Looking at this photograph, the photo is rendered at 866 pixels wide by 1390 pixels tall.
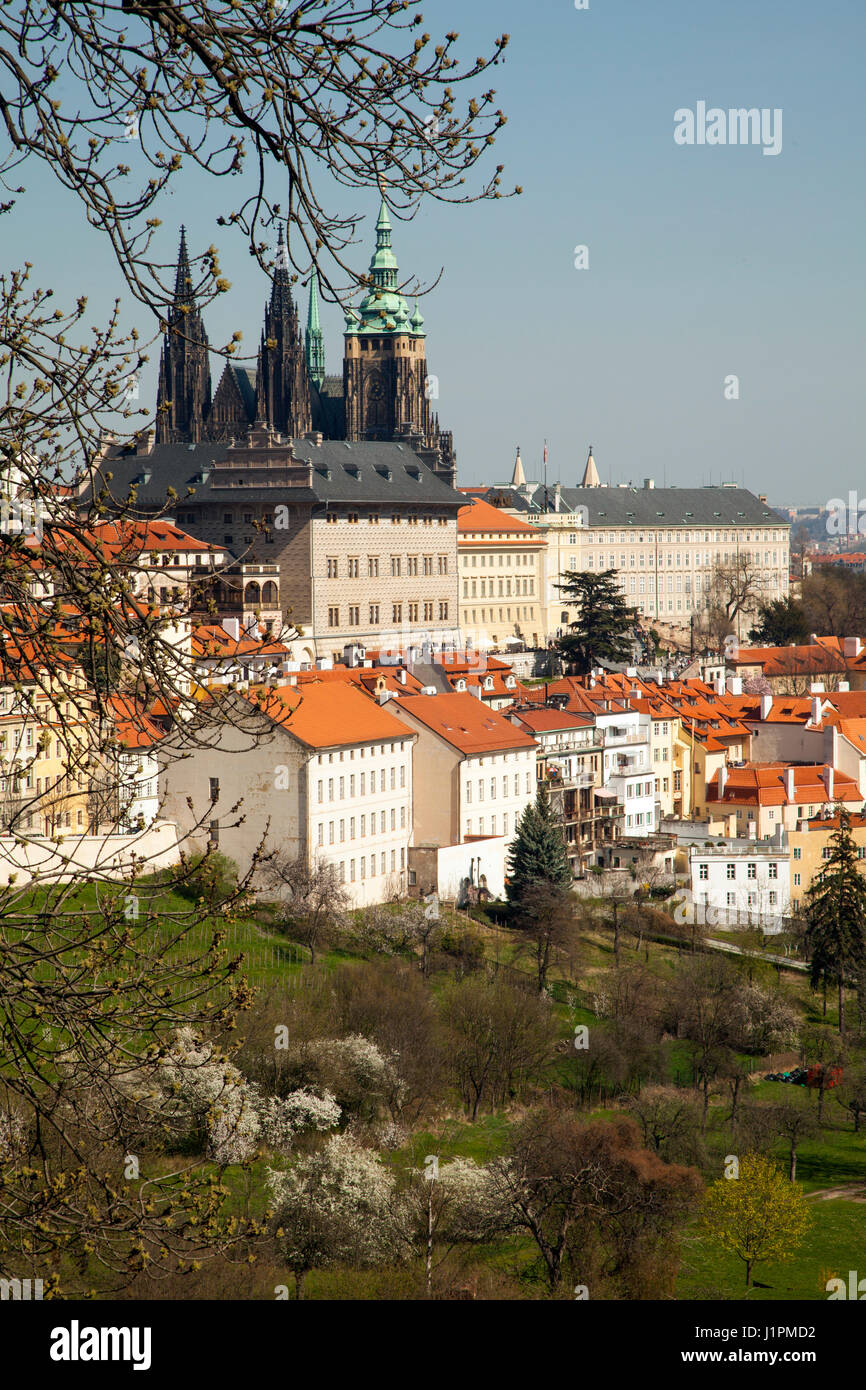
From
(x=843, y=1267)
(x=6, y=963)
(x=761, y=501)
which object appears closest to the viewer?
(x=6, y=963)

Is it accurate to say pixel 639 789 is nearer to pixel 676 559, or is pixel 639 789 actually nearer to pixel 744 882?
pixel 744 882

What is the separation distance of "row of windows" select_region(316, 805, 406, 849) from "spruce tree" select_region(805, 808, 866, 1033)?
10549mm

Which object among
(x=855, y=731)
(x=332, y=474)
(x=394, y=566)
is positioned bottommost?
(x=855, y=731)

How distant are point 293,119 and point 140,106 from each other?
0.54m

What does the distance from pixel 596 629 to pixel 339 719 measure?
30.4 m

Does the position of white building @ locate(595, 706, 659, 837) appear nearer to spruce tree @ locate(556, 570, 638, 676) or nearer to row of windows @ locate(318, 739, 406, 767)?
row of windows @ locate(318, 739, 406, 767)

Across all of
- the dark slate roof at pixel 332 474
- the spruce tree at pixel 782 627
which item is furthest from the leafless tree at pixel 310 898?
the spruce tree at pixel 782 627

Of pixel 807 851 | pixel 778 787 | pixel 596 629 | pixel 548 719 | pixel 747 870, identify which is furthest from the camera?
pixel 596 629

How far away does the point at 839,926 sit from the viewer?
1780 inches

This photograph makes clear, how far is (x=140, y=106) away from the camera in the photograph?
21.7ft

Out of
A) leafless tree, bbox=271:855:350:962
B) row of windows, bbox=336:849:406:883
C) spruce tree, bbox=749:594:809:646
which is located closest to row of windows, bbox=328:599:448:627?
spruce tree, bbox=749:594:809:646

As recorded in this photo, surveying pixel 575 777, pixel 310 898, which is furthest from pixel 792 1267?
pixel 575 777

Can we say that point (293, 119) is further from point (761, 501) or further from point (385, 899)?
point (761, 501)
